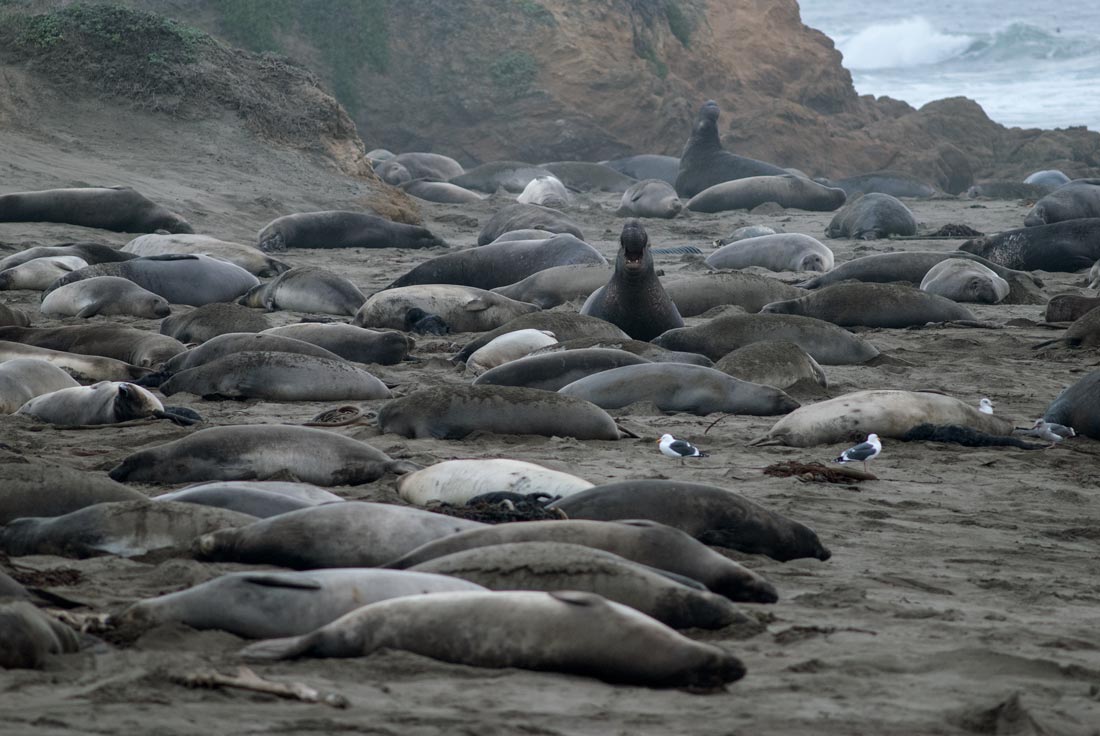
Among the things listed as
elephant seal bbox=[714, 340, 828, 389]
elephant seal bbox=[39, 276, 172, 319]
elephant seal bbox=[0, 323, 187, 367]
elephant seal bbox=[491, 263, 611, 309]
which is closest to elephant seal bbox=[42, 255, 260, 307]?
elephant seal bbox=[39, 276, 172, 319]

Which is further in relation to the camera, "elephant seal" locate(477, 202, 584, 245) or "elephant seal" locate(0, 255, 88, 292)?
"elephant seal" locate(477, 202, 584, 245)

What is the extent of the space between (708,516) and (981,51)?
59.4 m

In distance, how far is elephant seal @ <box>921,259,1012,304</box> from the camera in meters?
9.54

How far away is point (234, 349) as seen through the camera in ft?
21.4

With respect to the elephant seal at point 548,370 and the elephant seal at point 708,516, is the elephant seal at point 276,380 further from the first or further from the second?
the elephant seal at point 708,516

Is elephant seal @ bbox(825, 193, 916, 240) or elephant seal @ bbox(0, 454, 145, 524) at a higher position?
elephant seal @ bbox(825, 193, 916, 240)

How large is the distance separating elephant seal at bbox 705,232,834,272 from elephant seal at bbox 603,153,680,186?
11982mm

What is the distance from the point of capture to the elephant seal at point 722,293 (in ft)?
29.1

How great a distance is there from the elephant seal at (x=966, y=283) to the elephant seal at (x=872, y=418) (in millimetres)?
4048

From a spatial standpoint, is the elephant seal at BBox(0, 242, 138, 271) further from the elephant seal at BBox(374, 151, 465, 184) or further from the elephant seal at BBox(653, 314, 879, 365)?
the elephant seal at BBox(374, 151, 465, 184)

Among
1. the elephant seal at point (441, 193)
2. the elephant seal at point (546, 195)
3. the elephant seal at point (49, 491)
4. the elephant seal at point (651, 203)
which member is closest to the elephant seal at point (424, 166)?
the elephant seal at point (441, 193)

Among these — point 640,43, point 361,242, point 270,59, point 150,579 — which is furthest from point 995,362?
point 640,43

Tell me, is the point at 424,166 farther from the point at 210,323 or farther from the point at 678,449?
the point at 678,449

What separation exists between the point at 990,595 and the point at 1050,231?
345 inches
